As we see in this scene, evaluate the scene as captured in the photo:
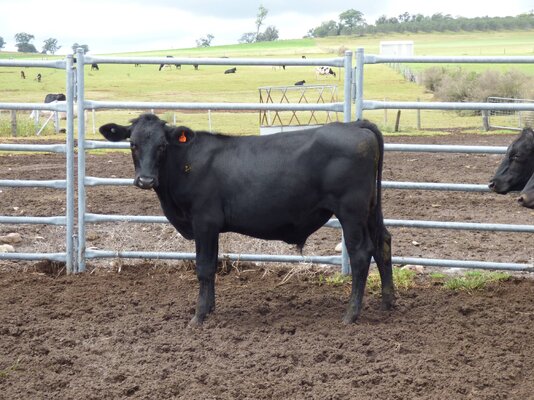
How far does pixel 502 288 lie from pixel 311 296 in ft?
5.54

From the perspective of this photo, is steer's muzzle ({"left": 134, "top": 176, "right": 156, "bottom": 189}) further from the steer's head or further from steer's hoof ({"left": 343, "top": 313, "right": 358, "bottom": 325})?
steer's hoof ({"left": 343, "top": 313, "right": 358, "bottom": 325})

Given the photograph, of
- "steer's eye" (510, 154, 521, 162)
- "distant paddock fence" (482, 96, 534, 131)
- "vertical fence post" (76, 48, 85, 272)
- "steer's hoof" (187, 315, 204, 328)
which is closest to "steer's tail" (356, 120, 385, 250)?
"steer's eye" (510, 154, 521, 162)

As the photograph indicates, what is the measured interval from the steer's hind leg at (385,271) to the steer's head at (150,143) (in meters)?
1.78

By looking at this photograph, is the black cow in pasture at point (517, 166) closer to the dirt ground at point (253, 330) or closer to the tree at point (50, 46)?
the dirt ground at point (253, 330)

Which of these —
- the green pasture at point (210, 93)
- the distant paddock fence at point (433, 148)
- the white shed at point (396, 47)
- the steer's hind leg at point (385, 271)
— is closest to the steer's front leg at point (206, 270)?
the steer's hind leg at point (385, 271)

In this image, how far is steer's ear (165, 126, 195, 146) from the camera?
621 centimetres

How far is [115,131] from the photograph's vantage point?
6.43m

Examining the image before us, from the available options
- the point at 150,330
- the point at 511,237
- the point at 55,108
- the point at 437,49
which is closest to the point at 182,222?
the point at 150,330

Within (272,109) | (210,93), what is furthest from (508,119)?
(272,109)

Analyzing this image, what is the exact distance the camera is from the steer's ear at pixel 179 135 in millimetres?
6215

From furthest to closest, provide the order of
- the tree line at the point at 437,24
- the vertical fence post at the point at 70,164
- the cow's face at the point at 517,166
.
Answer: the tree line at the point at 437,24, the vertical fence post at the point at 70,164, the cow's face at the point at 517,166

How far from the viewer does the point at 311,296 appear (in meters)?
6.89

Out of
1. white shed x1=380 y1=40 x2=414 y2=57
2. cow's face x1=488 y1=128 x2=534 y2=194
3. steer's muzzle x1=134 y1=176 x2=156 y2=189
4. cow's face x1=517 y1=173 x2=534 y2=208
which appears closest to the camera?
cow's face x1=517 y1=173 x2=534 y2=208

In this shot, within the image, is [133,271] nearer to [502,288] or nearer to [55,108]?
[55,108]
